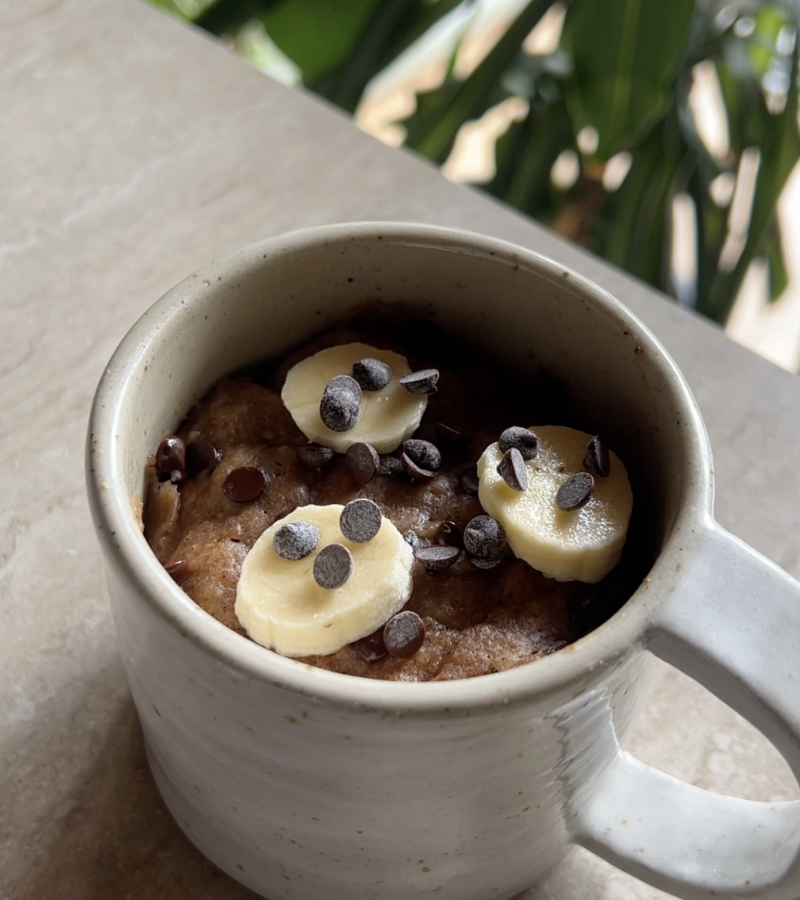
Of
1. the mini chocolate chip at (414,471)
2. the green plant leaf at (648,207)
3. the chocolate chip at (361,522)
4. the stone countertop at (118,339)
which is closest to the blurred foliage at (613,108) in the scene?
the green plant leaf at (648,207)

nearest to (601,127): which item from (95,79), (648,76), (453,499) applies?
(648,76)

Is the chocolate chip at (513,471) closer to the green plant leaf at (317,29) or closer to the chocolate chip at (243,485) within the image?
the chocolate chip at (243,485)

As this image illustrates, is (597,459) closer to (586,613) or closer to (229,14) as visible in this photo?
(586,613)

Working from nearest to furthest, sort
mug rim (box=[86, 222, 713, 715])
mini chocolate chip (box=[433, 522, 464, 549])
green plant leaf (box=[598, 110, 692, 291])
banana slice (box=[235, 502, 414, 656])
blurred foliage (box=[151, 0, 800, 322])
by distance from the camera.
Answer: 1. mug rim (box=[86, 222, 713, 715])
2. banana slice (box=[235, 502, 414, 656])
3. mini chocolate chip (box=[433, 522, 464, 549])
4. blurred foliage (box=[151, 0, 800, 322])
5. green plant leaf (box=[598, 110, 692, 291])

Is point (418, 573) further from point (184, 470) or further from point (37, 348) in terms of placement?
point (37, 348)

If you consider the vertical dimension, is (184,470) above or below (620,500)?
below

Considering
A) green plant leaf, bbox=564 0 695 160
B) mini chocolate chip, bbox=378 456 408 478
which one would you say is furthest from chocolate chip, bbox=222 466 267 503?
green plant leaf, bbox=564 0 695 160

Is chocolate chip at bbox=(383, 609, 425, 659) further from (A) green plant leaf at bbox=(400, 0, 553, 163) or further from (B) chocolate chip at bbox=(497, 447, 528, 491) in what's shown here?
(A) green plant leaf at bbox=(400, 0, 553, 163)

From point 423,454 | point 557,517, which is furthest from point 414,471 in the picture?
point 557,517
